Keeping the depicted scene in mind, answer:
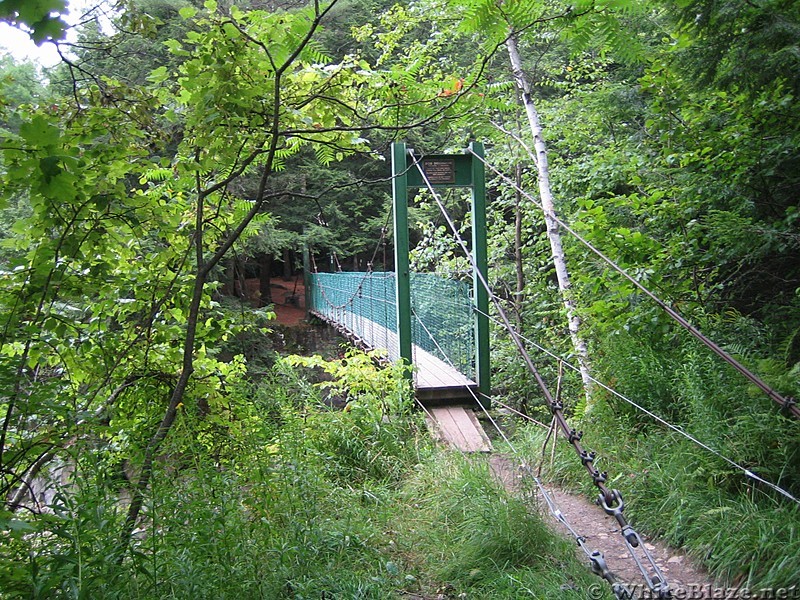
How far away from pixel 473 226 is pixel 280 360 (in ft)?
5.35

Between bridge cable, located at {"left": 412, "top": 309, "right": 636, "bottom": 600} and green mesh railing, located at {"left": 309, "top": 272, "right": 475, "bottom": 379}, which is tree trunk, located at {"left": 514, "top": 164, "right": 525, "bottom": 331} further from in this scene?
bridge cable, located at {"left": 412, "top": 309, "right": 636, "bottom": 600}

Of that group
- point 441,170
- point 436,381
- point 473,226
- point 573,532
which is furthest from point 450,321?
point 573,532

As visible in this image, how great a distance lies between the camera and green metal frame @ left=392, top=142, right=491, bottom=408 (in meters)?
4.09

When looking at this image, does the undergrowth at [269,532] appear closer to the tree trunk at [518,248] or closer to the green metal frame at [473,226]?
the green metal frame at [473,226]

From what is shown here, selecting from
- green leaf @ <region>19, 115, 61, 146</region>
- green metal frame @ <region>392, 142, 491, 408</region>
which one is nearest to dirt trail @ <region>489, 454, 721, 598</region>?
green metal frame @ <region>392, 142, 491, 408</region>

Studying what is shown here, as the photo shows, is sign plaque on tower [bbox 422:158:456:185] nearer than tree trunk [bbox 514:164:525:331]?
Yes

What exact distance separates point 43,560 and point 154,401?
2.59ft

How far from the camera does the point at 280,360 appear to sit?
332 centimetres

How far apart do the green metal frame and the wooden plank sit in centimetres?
27

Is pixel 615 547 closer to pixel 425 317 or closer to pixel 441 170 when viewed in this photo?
pixel 441 170

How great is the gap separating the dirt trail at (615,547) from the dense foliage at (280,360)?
7 centimetres

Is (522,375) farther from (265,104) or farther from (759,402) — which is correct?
(265,104)

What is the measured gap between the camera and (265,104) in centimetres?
189

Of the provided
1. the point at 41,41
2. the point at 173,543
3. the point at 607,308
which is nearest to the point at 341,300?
the point at 607,308
